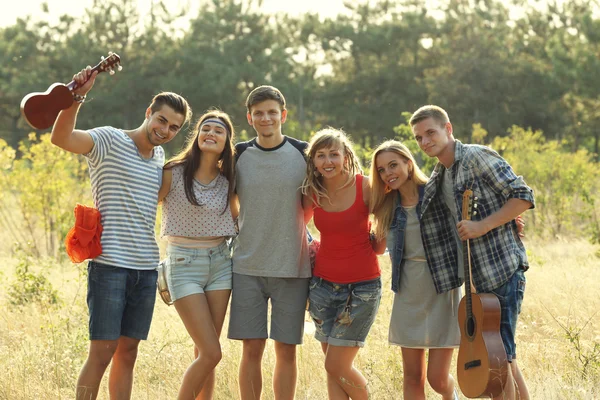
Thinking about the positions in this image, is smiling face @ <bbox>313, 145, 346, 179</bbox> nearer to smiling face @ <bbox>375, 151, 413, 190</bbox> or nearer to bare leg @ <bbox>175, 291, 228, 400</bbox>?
smiling face @ <bbox>375, 151, 413, 190</bbox>

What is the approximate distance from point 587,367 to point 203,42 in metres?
28.9

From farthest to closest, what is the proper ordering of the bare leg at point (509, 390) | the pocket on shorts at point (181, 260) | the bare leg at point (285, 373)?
the bare leg at point (285, 373) → the pocket on shorts at point (181, 260) → the bare leg at point (509, 390)

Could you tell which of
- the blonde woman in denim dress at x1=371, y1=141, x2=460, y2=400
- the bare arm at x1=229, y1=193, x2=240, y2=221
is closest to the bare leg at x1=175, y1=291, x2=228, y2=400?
the bare arm at x1=229, y1=193, x2=240, y2=221

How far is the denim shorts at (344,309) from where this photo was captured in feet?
15.7

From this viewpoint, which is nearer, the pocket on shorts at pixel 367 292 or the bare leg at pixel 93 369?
the bare leg at pixel 93 369

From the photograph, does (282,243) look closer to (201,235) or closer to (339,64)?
(201,235)

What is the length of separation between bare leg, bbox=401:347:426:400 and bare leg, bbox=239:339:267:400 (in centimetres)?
88

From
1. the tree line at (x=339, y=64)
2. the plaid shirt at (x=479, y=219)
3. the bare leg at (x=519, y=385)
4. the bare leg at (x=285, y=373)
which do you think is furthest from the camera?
the tree line at (x=339, y=64)

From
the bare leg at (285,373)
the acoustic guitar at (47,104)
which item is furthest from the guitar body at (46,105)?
the bare leg at (285,373)

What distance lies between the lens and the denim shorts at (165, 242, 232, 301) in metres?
4.75

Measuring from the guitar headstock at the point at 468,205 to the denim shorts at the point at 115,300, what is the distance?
1.87 metres

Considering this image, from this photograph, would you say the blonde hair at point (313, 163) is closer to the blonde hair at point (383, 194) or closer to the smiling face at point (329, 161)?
the smiling face at point (329, 161)

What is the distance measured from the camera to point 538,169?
47.1ft

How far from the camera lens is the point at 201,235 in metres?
4.80
